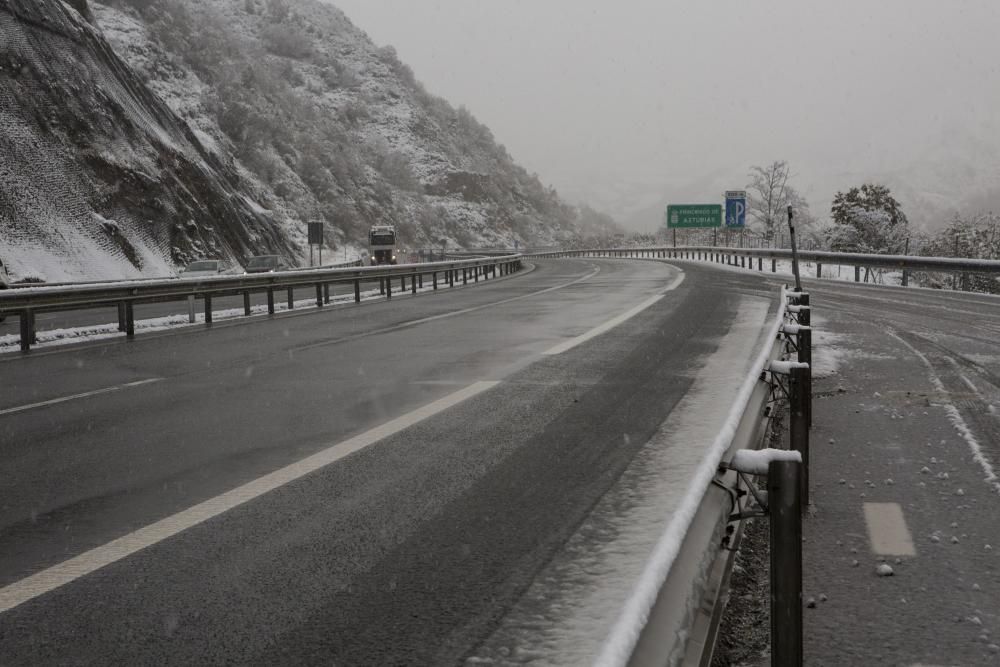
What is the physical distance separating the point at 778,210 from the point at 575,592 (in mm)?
118952

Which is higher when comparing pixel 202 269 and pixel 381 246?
pixel 381 246

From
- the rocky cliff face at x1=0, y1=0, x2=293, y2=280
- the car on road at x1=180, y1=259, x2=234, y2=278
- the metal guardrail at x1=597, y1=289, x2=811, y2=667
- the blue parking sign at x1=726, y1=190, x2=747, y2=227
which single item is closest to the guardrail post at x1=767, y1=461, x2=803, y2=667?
the metal guardrail at x1=597, y1=289, x2=811, y2=667

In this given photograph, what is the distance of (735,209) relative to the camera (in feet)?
172

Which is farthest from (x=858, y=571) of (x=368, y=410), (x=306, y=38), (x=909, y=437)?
(x=306, y=38)

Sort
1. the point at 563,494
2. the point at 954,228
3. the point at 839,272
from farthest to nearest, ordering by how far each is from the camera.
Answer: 1. the point at 954,228
2. the point at 839,272
3. the point at 563,494

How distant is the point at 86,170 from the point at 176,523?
4267 centimetres

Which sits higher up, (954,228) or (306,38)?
(306,38)

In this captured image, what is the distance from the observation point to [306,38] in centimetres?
16825

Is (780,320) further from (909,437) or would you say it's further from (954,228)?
(954,228)

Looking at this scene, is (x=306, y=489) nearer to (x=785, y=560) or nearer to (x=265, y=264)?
(x=785, y=560)

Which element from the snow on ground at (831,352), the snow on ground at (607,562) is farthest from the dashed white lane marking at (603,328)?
the snow on ground at (607,562)

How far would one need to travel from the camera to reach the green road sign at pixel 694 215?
7869cm

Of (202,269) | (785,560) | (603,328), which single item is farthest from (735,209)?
(785,560)

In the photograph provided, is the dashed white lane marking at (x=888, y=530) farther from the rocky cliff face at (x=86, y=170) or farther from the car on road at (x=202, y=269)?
the rocky cliff face at (x=86, y=170)
